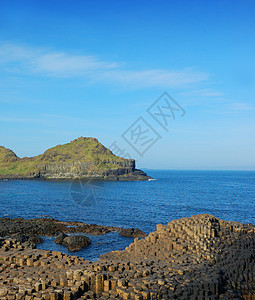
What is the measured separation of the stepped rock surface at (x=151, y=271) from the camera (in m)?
15.9

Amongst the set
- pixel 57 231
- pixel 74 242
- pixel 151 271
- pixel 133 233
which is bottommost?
pixel 57 231

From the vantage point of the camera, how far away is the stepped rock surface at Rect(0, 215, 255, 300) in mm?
15867

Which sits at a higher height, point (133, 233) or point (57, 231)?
point (133, 233)

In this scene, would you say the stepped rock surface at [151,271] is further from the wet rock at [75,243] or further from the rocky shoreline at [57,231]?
the rocky shoreline at [57,231]

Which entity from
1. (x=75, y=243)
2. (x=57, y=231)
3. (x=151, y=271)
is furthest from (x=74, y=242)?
(x=151, y=271)

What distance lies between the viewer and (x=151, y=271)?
61.0 feet

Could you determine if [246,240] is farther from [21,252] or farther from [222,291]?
[21,252]

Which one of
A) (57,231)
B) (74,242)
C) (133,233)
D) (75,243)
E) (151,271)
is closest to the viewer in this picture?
(151,271)

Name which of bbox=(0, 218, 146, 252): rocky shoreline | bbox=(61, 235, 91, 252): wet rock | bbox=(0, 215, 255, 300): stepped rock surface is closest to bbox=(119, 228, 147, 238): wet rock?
bbox=(0, 218, 146, 252): rocky shoreline

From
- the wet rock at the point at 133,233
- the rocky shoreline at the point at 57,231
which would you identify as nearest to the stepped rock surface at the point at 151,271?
the rocky shoreline at the point at 57,231

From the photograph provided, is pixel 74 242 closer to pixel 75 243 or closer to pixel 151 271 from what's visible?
pixel 75 243

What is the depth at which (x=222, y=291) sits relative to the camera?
19.0 meters

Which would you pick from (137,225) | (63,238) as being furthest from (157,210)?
(63,238)

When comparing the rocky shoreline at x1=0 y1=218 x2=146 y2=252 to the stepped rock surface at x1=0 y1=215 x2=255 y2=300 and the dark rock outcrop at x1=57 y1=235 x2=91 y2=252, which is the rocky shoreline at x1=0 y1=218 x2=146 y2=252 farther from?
the stepped rock surface at x1=0 y1=215 x2=255 y2=300
